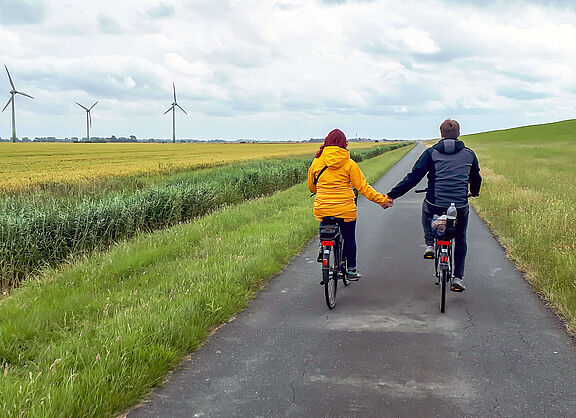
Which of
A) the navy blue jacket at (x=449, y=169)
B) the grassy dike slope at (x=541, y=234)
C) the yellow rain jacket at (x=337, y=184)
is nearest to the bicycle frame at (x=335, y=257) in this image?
the yellow rain jacket at (x=337, y=184)

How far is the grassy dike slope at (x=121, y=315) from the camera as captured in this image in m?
3.57

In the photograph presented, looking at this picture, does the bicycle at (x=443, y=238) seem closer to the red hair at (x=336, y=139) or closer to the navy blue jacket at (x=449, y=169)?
the navy blue jacket at (x=449, y=169)

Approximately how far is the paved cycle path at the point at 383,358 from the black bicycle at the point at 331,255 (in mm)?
242

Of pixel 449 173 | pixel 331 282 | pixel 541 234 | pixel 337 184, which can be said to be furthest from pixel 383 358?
pixel 541 234

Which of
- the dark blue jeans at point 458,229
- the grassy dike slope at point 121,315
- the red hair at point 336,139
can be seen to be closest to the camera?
the grassy dike slope at point 121,315

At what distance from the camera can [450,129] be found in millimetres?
5984

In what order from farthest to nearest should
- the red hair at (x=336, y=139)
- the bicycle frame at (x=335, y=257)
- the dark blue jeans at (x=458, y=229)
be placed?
the dark blue jeans at (x=458, y=229) → the red hair at (x=336, y=139) → the bicycle frame at (x=335, y=257)

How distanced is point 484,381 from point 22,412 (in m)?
3.20

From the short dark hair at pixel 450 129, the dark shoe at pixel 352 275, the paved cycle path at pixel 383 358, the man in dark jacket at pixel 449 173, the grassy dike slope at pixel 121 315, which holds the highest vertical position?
the short dark hair at pixel 450 129

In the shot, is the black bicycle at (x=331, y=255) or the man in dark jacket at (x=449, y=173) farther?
the man in dark jacket at (x=449, y=173)

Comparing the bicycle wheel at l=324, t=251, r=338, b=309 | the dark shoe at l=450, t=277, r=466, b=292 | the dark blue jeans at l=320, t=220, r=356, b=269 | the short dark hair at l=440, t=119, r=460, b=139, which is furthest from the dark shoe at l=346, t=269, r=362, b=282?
the short dark hair at l=440, t=119, r=460, b=139

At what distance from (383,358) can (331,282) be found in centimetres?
166

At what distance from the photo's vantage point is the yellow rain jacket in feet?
19.5

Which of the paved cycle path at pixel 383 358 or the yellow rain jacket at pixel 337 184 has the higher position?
the yellow rain jacket at pixel 337 184
